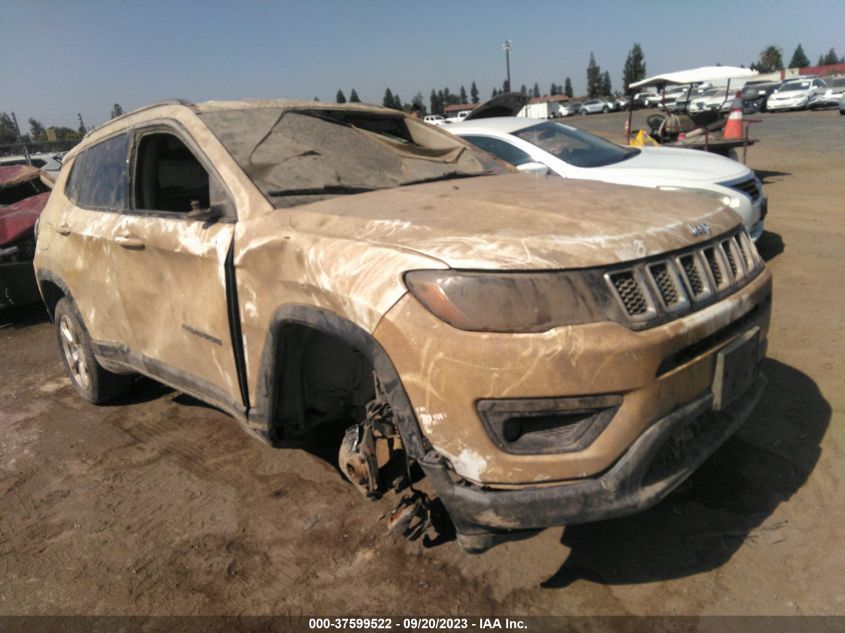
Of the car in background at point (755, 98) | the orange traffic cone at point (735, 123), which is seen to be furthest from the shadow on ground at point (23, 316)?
the car in background at point (755, 98)

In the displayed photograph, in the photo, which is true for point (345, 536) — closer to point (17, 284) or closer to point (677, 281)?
point (677, 281)

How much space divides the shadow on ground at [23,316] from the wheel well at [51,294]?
2.86 metres

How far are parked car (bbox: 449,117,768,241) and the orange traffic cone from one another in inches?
254

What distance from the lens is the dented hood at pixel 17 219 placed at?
6.49m

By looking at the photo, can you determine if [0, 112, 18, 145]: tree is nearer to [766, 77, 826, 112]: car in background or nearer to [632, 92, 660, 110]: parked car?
[632, 92, 660, 110]: parked car

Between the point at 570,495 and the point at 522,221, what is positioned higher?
the point at 522,221

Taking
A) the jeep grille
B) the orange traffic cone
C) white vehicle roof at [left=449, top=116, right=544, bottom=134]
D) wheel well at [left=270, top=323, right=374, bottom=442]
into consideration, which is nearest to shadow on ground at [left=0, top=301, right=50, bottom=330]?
white vehicle roof at [left=449, top=116, right=544, bottom=134]

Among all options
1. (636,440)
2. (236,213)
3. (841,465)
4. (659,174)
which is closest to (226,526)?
(236,213)

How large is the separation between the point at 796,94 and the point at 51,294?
37.3 metres

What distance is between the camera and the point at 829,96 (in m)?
32.2

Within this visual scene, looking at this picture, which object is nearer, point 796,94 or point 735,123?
point 735,123

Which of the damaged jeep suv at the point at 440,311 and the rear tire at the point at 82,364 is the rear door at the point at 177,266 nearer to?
the damaged jeep suv at the point at 440,311

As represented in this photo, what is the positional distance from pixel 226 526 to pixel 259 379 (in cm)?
80

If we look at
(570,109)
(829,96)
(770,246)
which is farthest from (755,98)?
(770,246)
